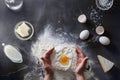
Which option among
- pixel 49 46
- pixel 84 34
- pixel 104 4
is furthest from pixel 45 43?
pixel 104 4

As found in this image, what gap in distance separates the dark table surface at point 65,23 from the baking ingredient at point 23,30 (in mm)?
18

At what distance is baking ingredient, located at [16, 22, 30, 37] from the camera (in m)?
1.07

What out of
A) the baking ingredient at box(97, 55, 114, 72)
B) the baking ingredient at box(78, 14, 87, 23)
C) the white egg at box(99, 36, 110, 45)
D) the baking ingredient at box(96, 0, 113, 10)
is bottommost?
the baking ingredient at box(97, 55, 114, 72)

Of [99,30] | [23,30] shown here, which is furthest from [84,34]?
[23,30]

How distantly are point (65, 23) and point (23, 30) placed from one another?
14 cm

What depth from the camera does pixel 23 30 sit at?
1.08 m

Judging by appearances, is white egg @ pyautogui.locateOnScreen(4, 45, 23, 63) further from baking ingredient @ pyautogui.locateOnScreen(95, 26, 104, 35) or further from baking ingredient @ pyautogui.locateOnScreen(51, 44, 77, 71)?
baking ingredient @ pyautogui.locateOnScreen(95, 26, 104, 35)

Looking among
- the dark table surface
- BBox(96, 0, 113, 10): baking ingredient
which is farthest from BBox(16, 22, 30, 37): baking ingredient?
BBox(96, 0, 113, 10): baking ingredient

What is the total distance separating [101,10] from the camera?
1080 mm

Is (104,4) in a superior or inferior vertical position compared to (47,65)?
superior

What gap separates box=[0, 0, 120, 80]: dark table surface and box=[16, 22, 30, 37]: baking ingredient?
18 mm

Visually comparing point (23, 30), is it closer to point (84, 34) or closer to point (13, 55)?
point (13, 55)

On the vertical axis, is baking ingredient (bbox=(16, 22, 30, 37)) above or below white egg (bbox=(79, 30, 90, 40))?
above

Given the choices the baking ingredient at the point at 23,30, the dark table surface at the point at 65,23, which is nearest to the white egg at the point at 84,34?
the dark table surface at the point at 65,23
